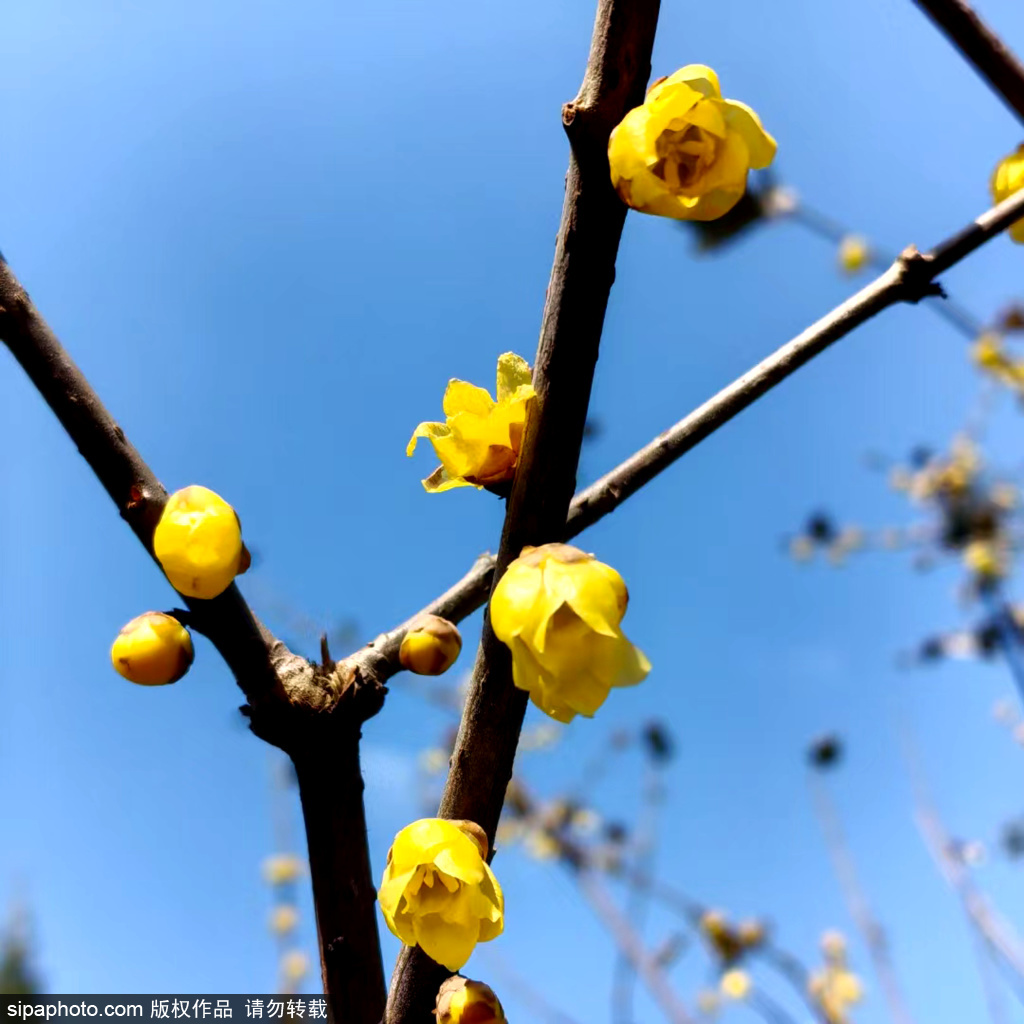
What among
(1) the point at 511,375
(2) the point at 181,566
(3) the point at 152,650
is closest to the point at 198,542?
(2) the point at 181,566

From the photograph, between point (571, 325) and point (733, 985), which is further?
point (733, 985)

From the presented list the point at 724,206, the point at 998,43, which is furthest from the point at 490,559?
the point at 998,43

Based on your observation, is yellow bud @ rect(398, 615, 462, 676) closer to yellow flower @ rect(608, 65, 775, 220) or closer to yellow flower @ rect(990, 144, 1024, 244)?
yellow flower @ rect(608, 65, 775, 220)

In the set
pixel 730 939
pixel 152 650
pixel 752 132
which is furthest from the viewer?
pixel 730 939

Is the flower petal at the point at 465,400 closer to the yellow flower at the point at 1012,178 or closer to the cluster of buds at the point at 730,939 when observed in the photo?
the yellow flower at the point at 1012,178

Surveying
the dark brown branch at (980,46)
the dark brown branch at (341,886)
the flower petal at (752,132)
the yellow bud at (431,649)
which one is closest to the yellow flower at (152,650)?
the dark brown branch at (341,886)

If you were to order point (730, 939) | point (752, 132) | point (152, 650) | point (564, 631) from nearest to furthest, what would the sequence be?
point (564, 631) < point (752, 132) < point (152, 650) < point (730, 939)

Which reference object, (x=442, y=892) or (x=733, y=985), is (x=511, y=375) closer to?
(x=442, y=892)
